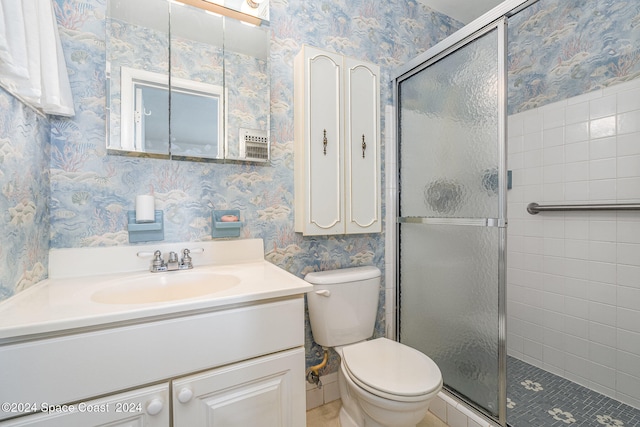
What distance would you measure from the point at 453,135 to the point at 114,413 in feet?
5.40

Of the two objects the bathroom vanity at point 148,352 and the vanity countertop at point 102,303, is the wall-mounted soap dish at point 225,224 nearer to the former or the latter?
the vanity countertop at point 102,303

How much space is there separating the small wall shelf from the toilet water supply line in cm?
99

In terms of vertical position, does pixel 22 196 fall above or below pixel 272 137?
below

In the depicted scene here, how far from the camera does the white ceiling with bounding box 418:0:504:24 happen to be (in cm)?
188

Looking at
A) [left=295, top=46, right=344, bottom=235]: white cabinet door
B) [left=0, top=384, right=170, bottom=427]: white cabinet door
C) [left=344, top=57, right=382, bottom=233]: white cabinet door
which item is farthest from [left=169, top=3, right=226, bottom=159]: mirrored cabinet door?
[left=0, top=384, right=170, bottom=427]: white cabinet door

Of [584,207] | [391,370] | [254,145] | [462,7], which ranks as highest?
[462,7]

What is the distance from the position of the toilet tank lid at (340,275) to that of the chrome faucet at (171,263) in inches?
22.1

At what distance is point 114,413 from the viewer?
0.71m

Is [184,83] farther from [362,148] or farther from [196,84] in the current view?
[362,148]

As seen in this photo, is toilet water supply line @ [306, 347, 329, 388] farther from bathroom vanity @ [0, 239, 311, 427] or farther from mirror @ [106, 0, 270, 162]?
mirror @ [106, 0, 270, 162]

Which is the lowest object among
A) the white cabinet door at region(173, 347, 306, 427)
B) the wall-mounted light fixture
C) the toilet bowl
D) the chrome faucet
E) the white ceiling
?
the toilet bowl

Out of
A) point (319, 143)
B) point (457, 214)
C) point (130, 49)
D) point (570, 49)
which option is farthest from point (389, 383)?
point (570, 49)

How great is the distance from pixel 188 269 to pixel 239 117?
2.37 ft

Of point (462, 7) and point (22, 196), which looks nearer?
point (22, 196)
